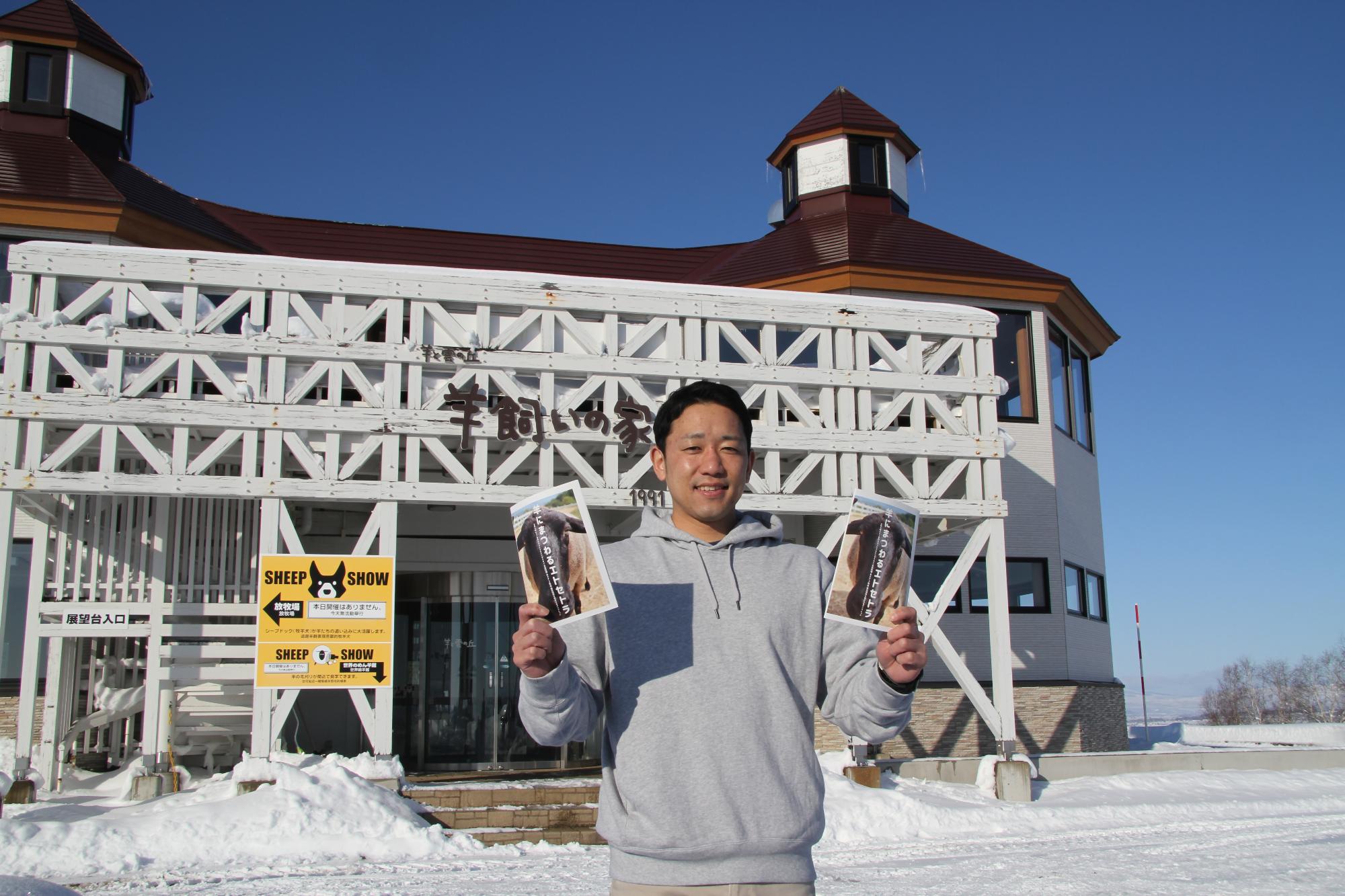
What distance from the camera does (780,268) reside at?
1883 centimetres

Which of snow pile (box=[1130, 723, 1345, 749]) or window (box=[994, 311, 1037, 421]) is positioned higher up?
window (box=[994, 311, 1037, 421])

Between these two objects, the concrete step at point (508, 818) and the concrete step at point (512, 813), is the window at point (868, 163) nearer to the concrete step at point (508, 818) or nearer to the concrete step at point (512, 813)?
the concrete step at point (512, 813)

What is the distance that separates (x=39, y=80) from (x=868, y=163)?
14966 millimetres

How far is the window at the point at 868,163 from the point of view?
72.5ft

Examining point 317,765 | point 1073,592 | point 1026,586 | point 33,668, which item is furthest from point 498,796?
point 1073,592

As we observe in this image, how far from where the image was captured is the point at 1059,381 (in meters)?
19.9

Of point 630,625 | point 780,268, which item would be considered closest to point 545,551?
point 630,625

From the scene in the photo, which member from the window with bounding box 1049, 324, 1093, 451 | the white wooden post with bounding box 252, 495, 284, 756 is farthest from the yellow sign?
the window with bounding box 1049, 324, 1093, 451

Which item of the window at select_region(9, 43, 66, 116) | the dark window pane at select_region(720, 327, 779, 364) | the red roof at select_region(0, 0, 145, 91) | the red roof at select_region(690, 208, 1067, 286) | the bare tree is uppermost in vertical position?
the red roof at select_region(0, 0, 145, 91)

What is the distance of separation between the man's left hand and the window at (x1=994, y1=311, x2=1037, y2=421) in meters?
16.8

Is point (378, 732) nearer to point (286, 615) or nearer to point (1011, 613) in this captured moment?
point (286, 615)

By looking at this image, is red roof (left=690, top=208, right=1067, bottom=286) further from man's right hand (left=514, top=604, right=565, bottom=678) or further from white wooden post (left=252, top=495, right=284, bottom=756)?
man's right hand (left=514, top=604, right=565, bottom=678)

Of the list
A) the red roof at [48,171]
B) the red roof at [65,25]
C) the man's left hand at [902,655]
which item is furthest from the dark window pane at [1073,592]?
the red roof at [65,25]

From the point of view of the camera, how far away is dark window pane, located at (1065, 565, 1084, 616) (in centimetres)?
1873
